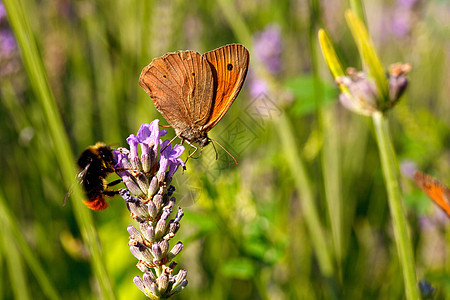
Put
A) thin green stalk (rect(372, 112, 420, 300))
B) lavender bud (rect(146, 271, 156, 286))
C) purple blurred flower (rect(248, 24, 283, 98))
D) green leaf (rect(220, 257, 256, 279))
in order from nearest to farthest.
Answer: lavender bud (rect(146, 271, 156, 286)) < thin green stalk (rect(372, 112, 420, 300)) < green leaf (rect(220, 257, 256, 279)) < purple blurred flower (rect(248, 24, 283, 98))

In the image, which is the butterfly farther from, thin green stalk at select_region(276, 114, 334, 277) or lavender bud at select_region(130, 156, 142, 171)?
thin green stalk at select_region(276, 114, 334, 277)

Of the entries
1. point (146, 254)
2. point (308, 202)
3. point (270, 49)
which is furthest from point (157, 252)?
point (270, 49)

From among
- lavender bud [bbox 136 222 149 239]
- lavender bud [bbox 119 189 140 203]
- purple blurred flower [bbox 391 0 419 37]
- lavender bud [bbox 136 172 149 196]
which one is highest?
purple blurred flower [bbox 391 0 419 37]

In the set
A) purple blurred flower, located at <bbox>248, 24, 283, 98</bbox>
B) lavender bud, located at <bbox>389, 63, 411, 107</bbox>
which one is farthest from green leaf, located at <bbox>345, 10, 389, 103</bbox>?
purple blurred flower, located at <bbox>248, 24, 283, 98</bbox>

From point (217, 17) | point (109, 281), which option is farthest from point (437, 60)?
point (109, 281)

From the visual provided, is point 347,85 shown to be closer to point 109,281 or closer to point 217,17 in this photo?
point 109,281

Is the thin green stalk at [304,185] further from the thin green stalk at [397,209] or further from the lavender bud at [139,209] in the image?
the lavender bud at [139,209]
